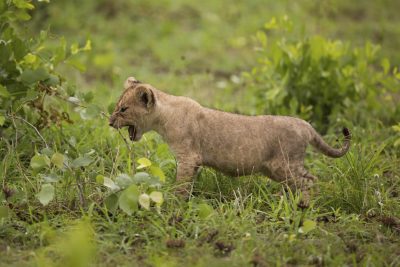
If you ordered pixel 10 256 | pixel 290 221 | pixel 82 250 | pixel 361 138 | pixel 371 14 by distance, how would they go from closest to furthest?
pixel 82 250
pixel 10 256
pixel 290 221
pixel 361 138
pixel 371 14

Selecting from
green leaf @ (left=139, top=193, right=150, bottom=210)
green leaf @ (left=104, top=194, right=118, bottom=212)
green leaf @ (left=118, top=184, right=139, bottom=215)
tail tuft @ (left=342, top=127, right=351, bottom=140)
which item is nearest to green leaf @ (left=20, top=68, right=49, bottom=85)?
green leaf @ (left=104, top=194, right=118, bottom=212)

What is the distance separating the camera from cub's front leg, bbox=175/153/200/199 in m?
5.48

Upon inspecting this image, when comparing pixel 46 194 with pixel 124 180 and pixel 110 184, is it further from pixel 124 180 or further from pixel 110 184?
pixel 124 180

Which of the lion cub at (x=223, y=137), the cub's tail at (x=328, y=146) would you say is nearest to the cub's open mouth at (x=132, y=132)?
the lion cub at (x=223, y=137)

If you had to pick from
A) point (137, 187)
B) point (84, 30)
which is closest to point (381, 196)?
point (137, 187)

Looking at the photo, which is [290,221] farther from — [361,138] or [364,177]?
[361,138]

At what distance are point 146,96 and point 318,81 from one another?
2.82 meters

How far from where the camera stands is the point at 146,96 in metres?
5.48

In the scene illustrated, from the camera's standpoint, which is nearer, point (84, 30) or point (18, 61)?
point (18, 61)

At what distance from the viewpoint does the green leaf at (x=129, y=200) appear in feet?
15.6

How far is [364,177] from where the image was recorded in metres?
5.78

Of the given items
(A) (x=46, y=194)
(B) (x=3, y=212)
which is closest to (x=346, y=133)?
(A) (x=46, y=194)

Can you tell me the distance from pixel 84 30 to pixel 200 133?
19.6 feet

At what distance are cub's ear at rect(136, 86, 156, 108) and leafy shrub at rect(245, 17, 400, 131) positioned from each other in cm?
227
